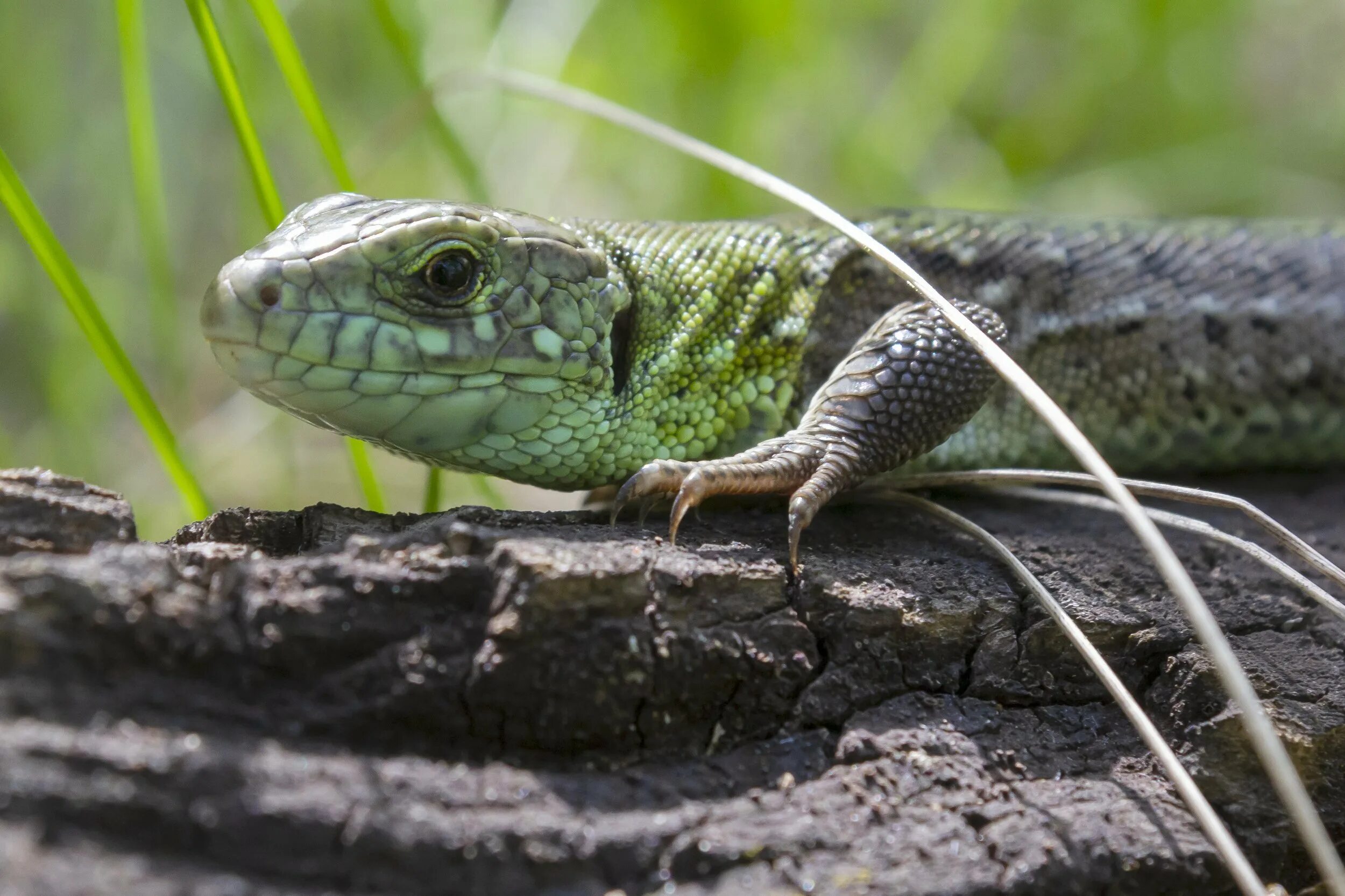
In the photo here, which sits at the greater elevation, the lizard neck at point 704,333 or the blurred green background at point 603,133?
the blurred green background at point 603,133

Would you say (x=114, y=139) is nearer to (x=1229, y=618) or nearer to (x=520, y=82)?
(x=520, y=82)

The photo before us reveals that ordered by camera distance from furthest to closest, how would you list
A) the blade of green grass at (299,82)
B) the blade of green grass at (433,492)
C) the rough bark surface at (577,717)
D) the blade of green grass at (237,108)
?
1. the blade of green grass at (433,492)
2. the blade of green grass at (299,82)
3. the blade of green grass at (237,108)
4. the rough bark surface at (577,717)

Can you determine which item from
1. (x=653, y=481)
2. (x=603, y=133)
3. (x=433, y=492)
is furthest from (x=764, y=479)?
(x=603, y=133)

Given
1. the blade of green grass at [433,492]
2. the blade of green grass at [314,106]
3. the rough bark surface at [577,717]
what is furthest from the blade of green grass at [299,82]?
the rough bark surface at [577,717]

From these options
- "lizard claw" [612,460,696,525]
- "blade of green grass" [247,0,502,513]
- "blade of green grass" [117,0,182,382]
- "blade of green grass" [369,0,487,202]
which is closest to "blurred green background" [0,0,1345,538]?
"blade of green grass" [117,0,182,382]

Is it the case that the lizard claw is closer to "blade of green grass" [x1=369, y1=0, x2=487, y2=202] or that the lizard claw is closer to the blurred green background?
"blade of green grass" [x1=369, y1=0, x2=487, y2=202]

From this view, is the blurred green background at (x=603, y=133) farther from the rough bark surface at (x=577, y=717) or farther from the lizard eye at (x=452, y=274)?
the rough bark surface at (x=577, y=717)

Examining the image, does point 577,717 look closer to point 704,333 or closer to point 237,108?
point 704,333
